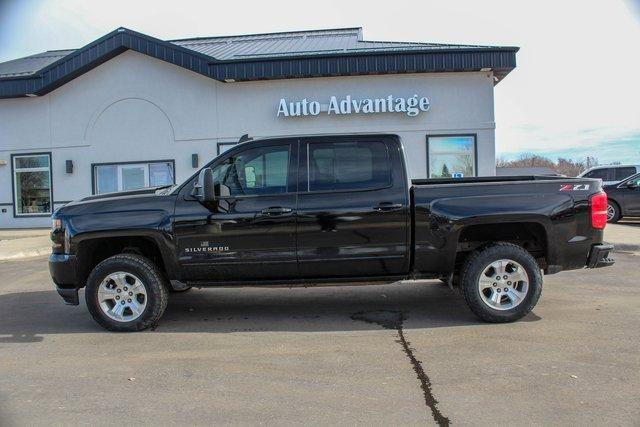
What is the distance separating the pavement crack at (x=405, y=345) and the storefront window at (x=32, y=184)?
15.3 m

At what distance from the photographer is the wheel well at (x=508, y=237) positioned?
5723 millimetres

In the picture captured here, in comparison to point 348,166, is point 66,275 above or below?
below

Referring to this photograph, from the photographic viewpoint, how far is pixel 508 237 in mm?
5922

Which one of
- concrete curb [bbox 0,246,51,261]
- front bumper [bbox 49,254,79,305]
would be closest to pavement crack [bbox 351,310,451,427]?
front bumper [bbox 49,254,79,305]

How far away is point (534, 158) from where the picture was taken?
78.1m

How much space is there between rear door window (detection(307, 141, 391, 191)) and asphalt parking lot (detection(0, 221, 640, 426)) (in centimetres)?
154

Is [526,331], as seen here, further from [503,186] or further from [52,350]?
[52,350]

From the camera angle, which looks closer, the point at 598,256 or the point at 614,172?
the point at 598,256

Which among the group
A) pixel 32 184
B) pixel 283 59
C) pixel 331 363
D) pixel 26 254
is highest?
pixel 283 59

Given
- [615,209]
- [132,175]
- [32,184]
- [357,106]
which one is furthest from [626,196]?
[32,184]

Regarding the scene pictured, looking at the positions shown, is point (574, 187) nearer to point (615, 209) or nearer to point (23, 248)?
point (615, 209)

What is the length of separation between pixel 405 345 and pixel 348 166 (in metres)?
1.98

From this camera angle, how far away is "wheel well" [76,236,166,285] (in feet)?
Answer: 18.8

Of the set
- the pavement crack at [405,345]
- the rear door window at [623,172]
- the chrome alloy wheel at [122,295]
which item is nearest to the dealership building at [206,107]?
the rear door window at [623,172]
